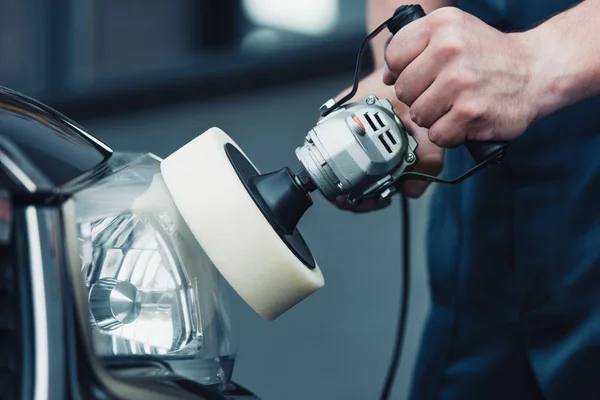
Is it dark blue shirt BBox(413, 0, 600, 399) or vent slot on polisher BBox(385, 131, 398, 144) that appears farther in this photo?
dark blue shirt BBox(413, 0, 600, 399)

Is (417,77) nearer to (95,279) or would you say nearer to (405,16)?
(405,16)

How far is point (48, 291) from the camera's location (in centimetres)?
74

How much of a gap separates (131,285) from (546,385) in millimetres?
566

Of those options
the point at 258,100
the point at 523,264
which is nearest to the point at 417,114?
the point at 523,264

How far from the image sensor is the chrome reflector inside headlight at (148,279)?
2.96 feet

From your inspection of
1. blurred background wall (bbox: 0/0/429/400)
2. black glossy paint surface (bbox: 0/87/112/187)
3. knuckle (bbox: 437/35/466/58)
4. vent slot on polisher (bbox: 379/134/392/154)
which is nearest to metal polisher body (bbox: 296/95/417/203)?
vent slot on polisher (bbox: 379/134/392/154)

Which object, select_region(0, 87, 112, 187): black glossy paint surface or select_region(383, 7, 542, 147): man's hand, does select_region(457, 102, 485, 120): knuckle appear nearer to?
select_region(383, 7, 542, 147): man's hand

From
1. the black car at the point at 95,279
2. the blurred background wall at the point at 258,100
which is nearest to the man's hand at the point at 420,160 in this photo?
the black car at the point at 95,279

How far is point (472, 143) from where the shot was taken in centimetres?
99

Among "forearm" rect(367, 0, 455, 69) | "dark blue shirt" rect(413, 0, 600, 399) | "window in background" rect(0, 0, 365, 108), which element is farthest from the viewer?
"window in background" rect(0, 0, 365, 108)

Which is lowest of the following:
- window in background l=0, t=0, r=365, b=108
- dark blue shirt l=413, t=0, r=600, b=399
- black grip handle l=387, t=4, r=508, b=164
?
dark blue shirt l=413, t=0, r=600, b=399

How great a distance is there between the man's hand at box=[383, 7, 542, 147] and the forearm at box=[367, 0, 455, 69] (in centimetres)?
43

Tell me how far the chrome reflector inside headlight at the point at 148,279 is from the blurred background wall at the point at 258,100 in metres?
1.41

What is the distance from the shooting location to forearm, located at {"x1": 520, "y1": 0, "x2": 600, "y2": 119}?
955 mm
